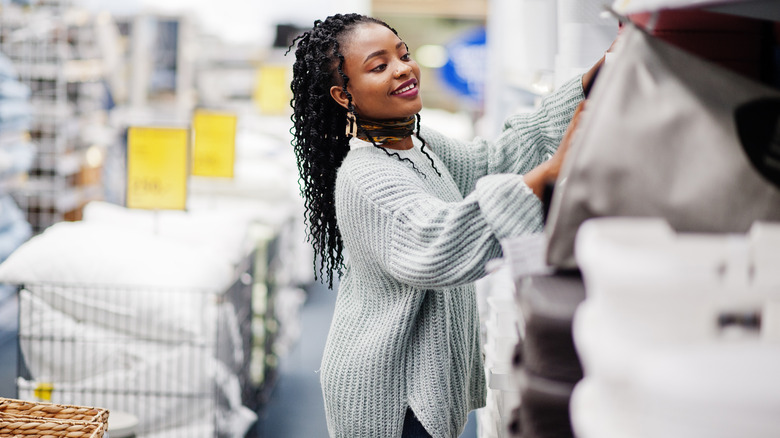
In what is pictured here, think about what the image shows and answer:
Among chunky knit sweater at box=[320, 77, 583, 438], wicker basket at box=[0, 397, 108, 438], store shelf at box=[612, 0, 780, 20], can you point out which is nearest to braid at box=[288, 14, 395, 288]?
chunky knit sweater at box=[320, 77, 583, 438]

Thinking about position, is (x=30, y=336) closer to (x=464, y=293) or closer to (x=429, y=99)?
(x=464, y=293)

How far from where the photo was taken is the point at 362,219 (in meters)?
1.38

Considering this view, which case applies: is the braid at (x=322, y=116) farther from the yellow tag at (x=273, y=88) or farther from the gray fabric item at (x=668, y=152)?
the yellow tag at (x=273, y=88)

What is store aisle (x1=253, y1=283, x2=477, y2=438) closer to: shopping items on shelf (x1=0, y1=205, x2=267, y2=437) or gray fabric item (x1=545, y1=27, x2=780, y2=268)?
shopping items on shelf (x1=0, y1=205, x2=267, y2=437)

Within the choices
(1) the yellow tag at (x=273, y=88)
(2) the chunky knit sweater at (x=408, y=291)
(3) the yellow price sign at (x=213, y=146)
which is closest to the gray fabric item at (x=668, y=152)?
(2) the chunky knit sweater at (x=408, y=291)

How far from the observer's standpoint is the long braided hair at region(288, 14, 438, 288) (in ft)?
5.18

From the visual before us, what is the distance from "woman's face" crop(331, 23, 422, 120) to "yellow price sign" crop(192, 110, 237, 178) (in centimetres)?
266

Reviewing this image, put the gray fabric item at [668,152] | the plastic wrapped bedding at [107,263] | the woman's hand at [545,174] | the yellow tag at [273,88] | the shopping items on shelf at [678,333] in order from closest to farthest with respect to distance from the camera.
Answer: the shopping items on shelf at [678,333]
the gray fabric item at [668,152]
the woman's hand at [545,174]
the plastic wrapped bedding at [107,263]
the yellow tag at [273,88]

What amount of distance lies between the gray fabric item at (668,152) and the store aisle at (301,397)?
2.78 meters

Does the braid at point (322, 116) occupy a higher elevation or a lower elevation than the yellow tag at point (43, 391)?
higher

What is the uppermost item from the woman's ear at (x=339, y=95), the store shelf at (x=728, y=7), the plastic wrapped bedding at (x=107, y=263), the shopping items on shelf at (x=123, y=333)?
the store shelf at (x=728, y=7)

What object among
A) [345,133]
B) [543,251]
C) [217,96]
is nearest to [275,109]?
[217,96]

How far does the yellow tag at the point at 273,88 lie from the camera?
6461 millimetres

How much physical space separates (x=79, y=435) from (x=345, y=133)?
770 millimetres
